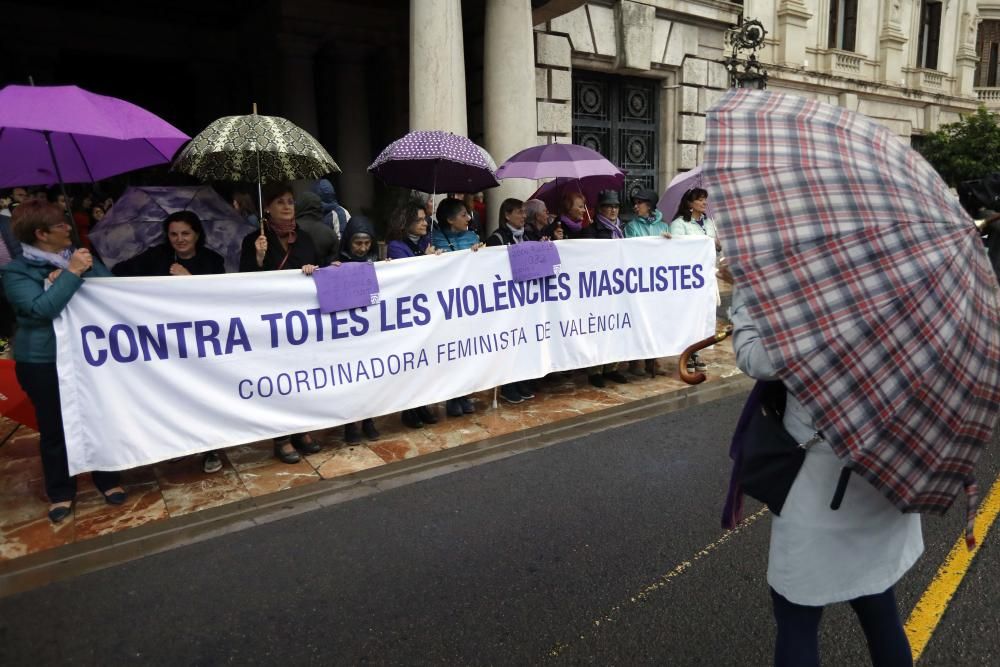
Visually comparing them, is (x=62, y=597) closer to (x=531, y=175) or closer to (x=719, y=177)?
(x=719, y=177)

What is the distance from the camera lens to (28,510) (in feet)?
14.1

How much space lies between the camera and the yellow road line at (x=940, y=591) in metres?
2.81

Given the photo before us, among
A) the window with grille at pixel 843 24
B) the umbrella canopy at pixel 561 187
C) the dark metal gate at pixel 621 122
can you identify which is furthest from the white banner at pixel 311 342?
the window with grille at pixel 843 24

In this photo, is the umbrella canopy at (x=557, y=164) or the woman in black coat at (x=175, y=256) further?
the umbrella canopy at (x=557, y=164)

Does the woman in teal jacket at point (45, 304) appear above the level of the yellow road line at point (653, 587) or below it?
above

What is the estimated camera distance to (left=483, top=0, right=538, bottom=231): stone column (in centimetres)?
992

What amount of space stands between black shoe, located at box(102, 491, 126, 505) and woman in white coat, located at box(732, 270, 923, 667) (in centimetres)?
402

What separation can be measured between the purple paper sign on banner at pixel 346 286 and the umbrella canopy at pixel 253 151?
2.50 ft

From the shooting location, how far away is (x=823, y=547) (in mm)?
1854

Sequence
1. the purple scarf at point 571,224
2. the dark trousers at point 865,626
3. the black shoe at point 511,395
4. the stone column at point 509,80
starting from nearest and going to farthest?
the dark trousers at point 865,626, the black shoe at point 511,395, the purple scarf at point 571,224, the stone column at point 509,80

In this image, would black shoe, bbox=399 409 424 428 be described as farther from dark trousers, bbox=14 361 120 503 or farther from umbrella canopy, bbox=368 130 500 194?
dark trousers, bbox=14 361 120 503

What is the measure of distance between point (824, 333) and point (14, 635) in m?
3.54

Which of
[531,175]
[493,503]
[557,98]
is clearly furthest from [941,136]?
[493,503]

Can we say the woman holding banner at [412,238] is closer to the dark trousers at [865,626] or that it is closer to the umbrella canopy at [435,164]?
the umbrella canopy at [435,164]
